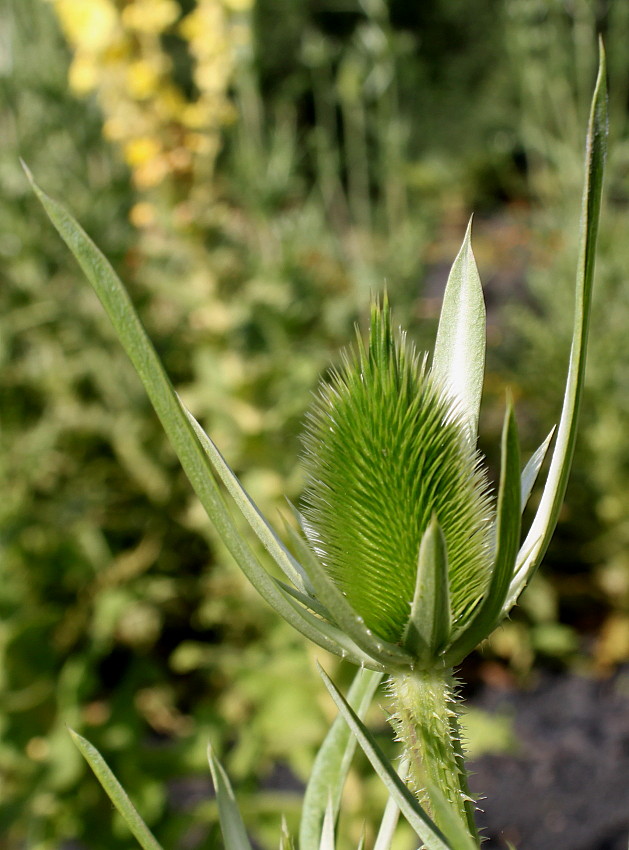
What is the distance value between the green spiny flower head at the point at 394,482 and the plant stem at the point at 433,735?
0.02 meters

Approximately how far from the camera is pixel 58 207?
0.92 feet

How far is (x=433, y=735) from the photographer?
Result: 32 centimetres

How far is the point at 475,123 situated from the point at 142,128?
4.75m

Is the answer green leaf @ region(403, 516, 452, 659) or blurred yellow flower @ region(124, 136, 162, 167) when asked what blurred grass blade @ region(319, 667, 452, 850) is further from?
blurred yellow flower @ region(124, 136, 162, 167)

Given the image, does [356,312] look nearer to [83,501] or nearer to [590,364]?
[590,364]

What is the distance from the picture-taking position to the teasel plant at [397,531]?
0.28 m

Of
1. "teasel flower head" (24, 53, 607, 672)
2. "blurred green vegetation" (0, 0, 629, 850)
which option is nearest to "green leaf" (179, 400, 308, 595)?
"teasel flower head" (24, 53, 607, 672)

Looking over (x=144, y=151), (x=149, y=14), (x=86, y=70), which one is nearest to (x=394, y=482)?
(x=144, y=151)

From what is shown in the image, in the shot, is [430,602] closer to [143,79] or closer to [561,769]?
[143,79]

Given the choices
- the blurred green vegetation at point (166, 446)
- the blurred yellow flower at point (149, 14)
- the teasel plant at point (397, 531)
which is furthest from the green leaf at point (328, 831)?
the blurred yellow flower at point (149, 14)

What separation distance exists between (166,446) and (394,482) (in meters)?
1.89

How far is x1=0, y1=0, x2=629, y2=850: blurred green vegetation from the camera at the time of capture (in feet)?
4.95

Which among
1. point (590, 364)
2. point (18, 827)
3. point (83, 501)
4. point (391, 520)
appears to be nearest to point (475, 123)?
point (590, 364)

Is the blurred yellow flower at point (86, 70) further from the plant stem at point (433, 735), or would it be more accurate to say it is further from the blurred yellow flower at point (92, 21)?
the plant stem at point (433, 735)
